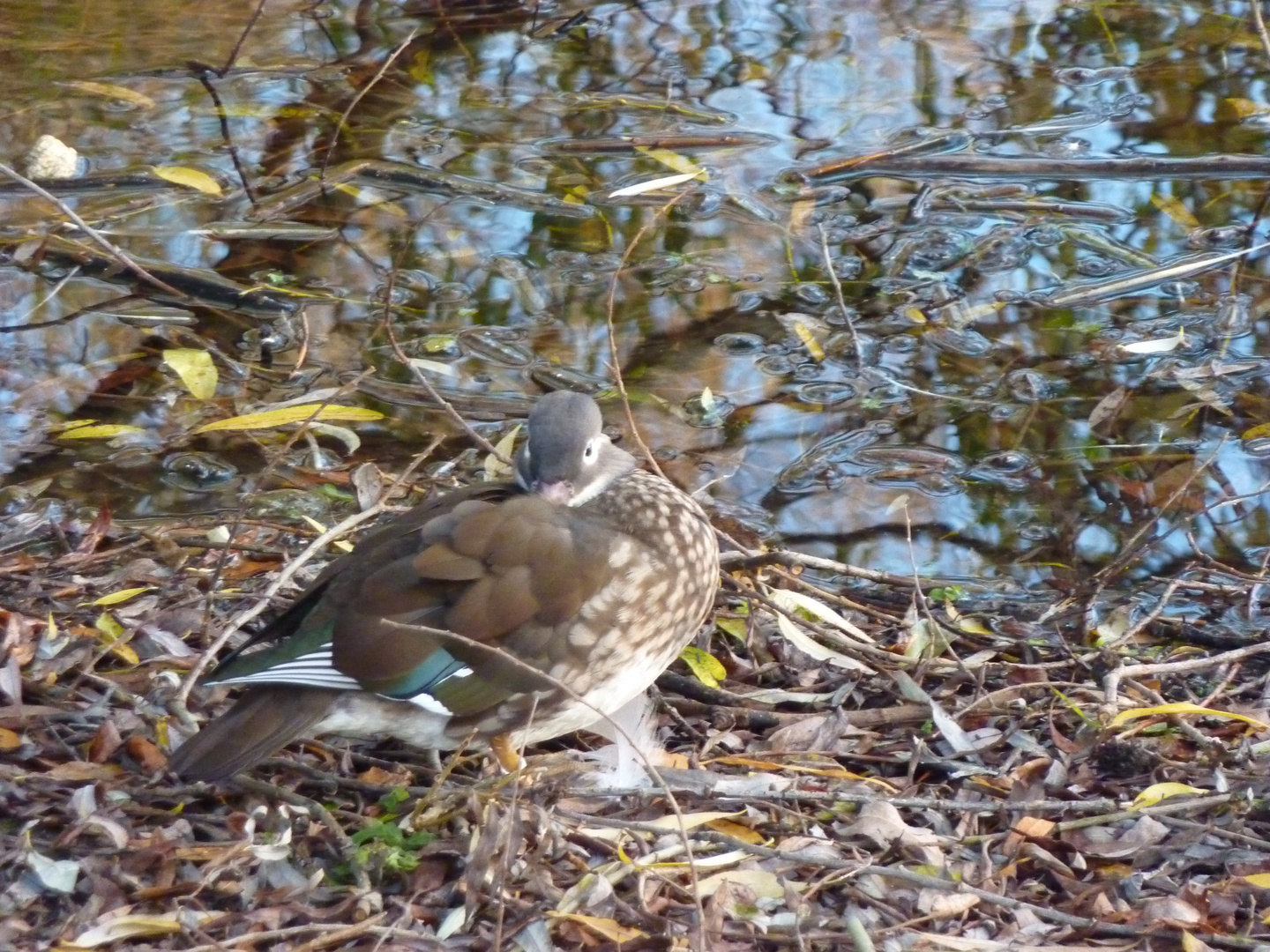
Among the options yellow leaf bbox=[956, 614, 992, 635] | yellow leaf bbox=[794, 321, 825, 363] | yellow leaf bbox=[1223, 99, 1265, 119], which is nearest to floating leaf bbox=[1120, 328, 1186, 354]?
yellow leaf bbox=[794, 321, 825, 363]

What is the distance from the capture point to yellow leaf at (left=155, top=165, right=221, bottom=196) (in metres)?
6.15

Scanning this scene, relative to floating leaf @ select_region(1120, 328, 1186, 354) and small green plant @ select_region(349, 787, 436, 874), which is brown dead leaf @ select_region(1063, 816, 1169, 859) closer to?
small green plant @ select_region(349, 787, 436, 874)

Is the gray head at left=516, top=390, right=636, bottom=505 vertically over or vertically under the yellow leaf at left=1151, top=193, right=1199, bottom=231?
over

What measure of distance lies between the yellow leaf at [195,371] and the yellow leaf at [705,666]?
5.85 ft

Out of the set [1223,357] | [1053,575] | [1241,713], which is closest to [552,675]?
[1241,713]

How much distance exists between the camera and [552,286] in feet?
20.0

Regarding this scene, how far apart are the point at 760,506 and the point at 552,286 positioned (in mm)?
1444

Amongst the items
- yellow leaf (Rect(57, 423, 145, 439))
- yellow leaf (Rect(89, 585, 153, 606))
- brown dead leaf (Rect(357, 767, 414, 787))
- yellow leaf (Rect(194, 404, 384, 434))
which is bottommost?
yellow leaf (Rect(57, 423, 145, 439))

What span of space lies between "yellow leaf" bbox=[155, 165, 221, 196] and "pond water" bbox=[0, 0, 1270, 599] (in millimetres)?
117

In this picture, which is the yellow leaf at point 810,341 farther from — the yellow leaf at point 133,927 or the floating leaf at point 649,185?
the yellow leaf at point 133,927

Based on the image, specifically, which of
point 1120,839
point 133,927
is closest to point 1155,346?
point 1120,839

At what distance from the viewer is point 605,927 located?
9.83ft

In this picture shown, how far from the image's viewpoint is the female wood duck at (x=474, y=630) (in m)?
3.24

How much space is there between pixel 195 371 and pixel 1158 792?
119 inches
